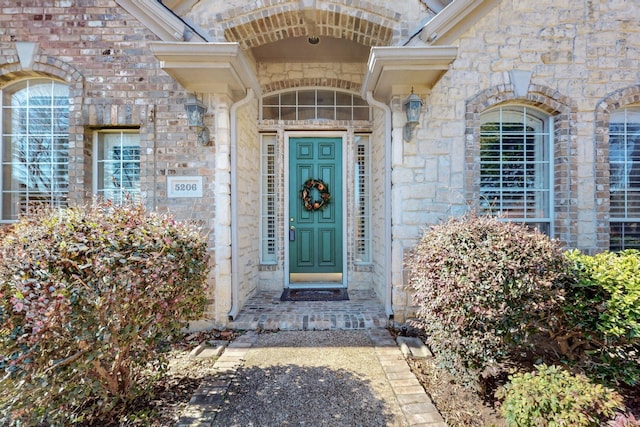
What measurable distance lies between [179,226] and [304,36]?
3208 millimetres

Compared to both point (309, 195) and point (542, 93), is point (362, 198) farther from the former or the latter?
point (542, 93)

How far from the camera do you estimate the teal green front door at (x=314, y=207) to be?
5039 millimetres

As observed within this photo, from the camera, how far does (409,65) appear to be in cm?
326

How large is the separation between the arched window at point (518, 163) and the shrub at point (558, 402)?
241cm

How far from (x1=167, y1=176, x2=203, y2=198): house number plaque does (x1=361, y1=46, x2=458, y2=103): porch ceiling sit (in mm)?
2354

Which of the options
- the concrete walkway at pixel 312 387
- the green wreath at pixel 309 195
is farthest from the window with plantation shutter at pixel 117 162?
the concrete walkway at pixel 312 387

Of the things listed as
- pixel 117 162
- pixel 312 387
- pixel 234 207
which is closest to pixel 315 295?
pixel 234 207

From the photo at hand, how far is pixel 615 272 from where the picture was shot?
2.40m

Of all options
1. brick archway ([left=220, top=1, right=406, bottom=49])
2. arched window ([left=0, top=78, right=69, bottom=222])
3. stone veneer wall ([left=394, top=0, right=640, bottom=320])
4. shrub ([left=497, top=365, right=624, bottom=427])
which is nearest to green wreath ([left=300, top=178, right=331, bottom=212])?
stone veneer wall ([left=394, top=0, right=640, bottom=320])

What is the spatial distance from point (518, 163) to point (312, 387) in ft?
11.6

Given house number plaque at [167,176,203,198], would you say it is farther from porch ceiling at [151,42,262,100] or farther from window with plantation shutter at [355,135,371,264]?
window with plantation shutter at [355,135,371,264]

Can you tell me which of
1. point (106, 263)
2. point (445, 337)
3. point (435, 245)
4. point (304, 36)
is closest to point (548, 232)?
point (435, 245)

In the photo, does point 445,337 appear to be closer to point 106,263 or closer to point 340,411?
point 340,411

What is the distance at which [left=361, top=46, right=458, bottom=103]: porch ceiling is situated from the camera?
316 cm
